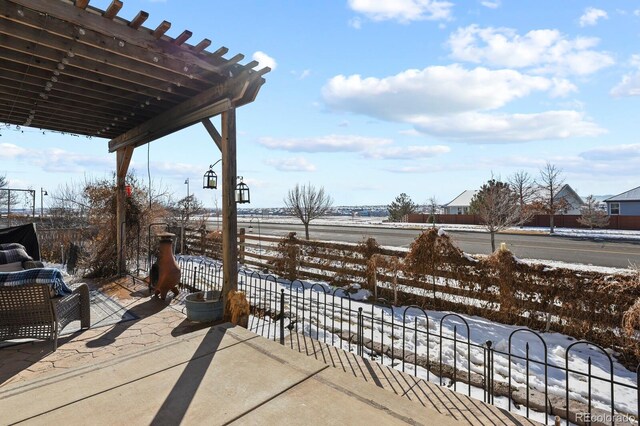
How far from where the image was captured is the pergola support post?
705 centimetres

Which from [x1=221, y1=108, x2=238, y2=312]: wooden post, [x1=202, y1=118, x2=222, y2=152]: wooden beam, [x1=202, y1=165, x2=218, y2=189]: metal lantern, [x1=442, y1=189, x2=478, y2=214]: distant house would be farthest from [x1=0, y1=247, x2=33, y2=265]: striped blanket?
[x1=442, y1=189, x2=478, y2=214]: distant house

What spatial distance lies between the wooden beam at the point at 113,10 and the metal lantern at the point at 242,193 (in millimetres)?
2378

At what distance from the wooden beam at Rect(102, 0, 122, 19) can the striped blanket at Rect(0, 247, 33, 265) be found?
4.34 meters

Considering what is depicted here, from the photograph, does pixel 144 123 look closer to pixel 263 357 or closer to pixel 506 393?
pixel 263 357

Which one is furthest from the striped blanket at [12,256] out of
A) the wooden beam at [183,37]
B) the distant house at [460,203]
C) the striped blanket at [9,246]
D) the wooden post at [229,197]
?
the distant house at [460,203]

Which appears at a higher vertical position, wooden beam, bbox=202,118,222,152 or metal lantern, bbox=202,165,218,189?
wooden beam, bbox=202,118,222,152

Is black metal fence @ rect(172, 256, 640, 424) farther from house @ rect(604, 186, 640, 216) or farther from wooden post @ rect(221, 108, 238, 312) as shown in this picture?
house @ rect(604, 186, 640, 216)

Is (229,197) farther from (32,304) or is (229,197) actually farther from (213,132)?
(32,304)

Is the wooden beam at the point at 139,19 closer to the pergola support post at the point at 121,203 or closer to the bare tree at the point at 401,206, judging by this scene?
the pergola support post at the point at 121,203

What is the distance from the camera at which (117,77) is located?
425cm

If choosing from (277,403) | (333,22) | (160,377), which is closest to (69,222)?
(333,22)

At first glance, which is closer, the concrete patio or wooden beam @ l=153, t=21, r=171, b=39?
the concrete patio

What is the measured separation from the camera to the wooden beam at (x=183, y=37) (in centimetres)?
365

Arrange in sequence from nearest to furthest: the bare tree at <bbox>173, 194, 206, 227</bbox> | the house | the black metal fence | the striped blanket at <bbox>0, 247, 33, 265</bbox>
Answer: the black metal fence → the striped blanket at <bbox>0, 247, 33, 265</bbox> → the bare tree at <bbox>173, 194, 206, 227</bbox> → the house
